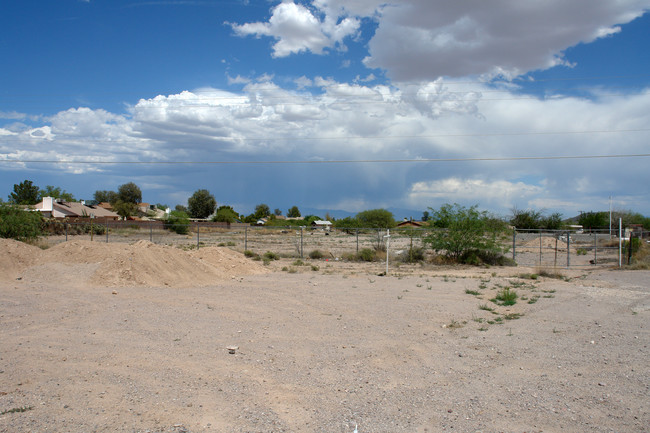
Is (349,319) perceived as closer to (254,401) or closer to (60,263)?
(254,401)

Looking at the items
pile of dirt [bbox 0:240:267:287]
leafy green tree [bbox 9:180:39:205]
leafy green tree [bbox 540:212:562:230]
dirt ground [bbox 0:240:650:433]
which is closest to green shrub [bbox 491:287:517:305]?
dirt ground [bbox 0:240:650:433]

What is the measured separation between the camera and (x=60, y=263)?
18516 mm

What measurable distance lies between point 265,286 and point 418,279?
7568 millimetres

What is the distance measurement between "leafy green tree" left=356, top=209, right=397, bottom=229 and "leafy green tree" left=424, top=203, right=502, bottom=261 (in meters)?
51.8

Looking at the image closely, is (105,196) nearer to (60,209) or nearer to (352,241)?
(60,209)

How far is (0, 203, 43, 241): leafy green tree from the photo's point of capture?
27.2 m

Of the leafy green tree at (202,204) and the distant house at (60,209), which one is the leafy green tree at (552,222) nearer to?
the distant house at (60,209)

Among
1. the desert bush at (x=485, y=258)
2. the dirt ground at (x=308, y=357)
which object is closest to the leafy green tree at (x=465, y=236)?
the desert bush at (x=485, y=258)

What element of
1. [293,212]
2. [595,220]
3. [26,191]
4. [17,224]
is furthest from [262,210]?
[17,224]

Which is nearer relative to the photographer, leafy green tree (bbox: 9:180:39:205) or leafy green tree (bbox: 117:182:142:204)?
leafy green tree (bbox: 9:180:39:205)

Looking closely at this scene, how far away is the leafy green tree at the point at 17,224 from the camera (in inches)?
1073

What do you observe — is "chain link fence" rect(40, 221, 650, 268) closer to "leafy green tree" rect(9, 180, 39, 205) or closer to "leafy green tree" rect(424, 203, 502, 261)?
"leafy green tree" rect(424, 203, 502, 261)

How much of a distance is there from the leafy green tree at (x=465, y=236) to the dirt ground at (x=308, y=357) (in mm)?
11796

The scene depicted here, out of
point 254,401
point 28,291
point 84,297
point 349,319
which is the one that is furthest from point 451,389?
point 28,291
